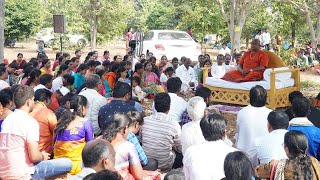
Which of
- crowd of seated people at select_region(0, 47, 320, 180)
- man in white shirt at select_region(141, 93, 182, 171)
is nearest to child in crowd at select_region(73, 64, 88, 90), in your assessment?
crowd of seated people at select_region(0, 47, 320, 180)

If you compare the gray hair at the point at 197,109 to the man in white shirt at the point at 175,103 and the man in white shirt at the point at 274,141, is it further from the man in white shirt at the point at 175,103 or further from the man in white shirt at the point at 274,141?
the man in white shirt at the point at 175,103

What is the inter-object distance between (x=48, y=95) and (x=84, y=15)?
2122cm

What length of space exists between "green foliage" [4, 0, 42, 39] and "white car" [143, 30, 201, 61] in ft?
45.9

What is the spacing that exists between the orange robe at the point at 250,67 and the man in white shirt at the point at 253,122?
4.10m

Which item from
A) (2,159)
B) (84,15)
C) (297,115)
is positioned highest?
(84,15)

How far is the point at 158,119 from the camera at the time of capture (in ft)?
16.0

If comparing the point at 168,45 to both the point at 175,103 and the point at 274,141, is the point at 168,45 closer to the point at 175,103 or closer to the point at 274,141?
the point at 175,103

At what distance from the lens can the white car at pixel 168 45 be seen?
15781 millimetres

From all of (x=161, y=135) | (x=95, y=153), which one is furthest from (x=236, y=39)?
(x=95, y=153)

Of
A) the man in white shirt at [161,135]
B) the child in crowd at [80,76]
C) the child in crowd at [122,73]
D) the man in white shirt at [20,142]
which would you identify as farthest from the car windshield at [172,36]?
the man in white shirt at [20,142]

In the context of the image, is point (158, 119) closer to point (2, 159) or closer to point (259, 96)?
point (259, 96)

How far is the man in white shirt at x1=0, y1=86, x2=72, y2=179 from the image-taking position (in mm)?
4102

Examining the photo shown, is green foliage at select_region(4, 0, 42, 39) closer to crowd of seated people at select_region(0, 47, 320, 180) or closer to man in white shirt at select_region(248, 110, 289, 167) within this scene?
crowd of seated people at select_region(0, 47, 320, 180)

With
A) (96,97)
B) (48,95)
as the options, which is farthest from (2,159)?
(96,97)
